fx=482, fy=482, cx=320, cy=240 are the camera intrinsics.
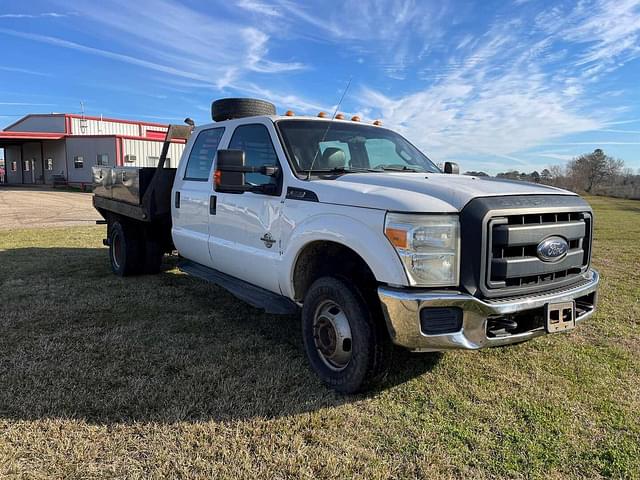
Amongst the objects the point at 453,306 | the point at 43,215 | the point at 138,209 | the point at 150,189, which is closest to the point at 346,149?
the point at 453,306

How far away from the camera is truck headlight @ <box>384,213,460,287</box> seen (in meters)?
2.81

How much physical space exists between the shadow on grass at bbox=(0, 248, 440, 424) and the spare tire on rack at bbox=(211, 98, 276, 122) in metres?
2.14

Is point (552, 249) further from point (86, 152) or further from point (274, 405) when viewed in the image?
point (86, 152)

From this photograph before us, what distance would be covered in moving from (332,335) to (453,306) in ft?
3.20

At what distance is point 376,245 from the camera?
2.96 m

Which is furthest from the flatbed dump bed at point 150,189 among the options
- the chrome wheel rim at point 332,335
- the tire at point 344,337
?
the chrome wheel rim at point 332,335

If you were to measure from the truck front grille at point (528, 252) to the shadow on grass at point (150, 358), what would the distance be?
1.16m

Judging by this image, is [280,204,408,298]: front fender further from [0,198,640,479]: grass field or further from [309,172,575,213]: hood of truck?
[0,198,640,479]: grass field

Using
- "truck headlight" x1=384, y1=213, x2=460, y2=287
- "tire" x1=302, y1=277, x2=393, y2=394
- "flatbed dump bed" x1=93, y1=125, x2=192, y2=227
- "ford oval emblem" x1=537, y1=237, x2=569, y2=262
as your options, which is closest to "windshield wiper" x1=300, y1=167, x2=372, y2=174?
"tire" x1=302, y1=277, x2=393, y2=394

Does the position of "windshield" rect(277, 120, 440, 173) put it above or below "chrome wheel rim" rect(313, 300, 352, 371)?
above

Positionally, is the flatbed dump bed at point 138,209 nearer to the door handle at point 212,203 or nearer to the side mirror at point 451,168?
the door handle at point 212,203

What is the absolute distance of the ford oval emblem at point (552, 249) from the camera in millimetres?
3021

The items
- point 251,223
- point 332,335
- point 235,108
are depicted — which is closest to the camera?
point 332,335

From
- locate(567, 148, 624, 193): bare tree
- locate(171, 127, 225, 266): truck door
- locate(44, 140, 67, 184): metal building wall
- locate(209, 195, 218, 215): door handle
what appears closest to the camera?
locate(209, 195, 218, 215): door handle
